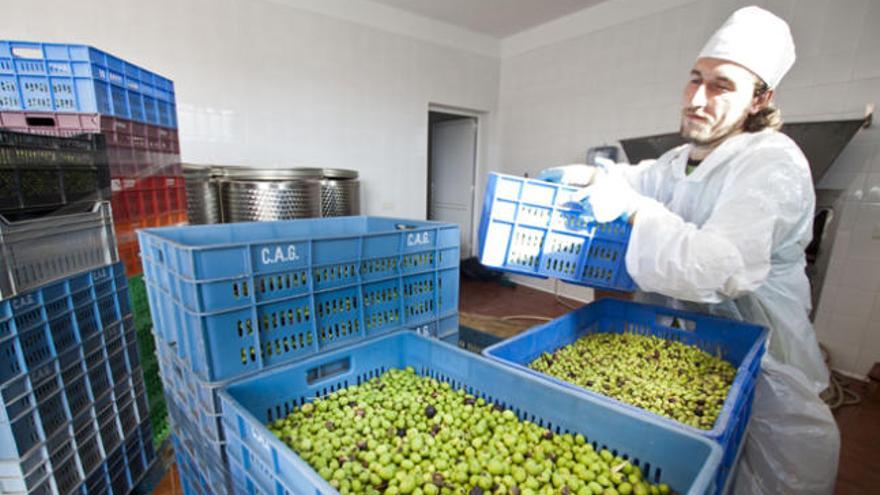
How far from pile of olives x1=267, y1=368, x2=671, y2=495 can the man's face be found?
95cm

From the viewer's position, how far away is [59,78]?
1.07 metres

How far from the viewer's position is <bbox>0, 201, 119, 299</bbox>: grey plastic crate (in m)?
0.79

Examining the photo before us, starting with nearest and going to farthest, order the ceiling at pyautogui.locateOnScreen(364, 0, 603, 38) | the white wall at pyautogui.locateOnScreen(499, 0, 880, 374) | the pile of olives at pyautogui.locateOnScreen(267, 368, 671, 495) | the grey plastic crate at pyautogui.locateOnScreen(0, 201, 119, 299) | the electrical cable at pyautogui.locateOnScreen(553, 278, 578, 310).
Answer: the pile of olives at pyautogui.locateOnScreen(267, 368, 671, 495) < the grey plastic crate at pyautogui.locateOnScreen(0, 201, 119, 299) < the white wall at pyautogui.locateOnScreen(499, 0, 880, 374) < the ceiling at pyautogui.locateOnScreen(364, 0, 603, 38) < the electrical cable at pyautogui.locateOnScreen(553, 278, 578, 310)

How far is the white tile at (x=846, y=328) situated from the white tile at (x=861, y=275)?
186 mm

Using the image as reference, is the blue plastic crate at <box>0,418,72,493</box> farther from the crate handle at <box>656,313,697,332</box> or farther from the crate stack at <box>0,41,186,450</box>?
Answer: the crate handle at <box>656,313,697,332</box>

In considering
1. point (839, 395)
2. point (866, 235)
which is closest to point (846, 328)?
point (839, 395)

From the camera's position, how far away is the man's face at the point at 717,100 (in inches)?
41.0

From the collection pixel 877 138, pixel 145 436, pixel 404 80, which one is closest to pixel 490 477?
pixel 145 436

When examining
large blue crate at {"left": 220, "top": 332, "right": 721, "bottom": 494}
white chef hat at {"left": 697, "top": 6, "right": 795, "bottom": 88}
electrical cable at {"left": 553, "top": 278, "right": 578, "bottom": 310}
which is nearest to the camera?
large blue crate at {"left": 220, "top": 332, "right": 721, "bottom": 494}

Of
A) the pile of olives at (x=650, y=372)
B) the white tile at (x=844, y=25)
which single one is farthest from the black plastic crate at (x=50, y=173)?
the white tile at (x=844, y=25)

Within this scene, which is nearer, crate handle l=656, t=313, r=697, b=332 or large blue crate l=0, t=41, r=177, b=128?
large blue crate l=0, t=41, r=177, b=128

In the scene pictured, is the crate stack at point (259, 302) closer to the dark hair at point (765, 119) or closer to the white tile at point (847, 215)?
the dark hair at point (765, 119)

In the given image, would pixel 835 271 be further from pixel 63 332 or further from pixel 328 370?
pixel 63 332

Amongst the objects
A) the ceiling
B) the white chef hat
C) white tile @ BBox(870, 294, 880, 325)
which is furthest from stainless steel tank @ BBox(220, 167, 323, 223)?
white tile @ BBox(870, 294, 880, 325)
